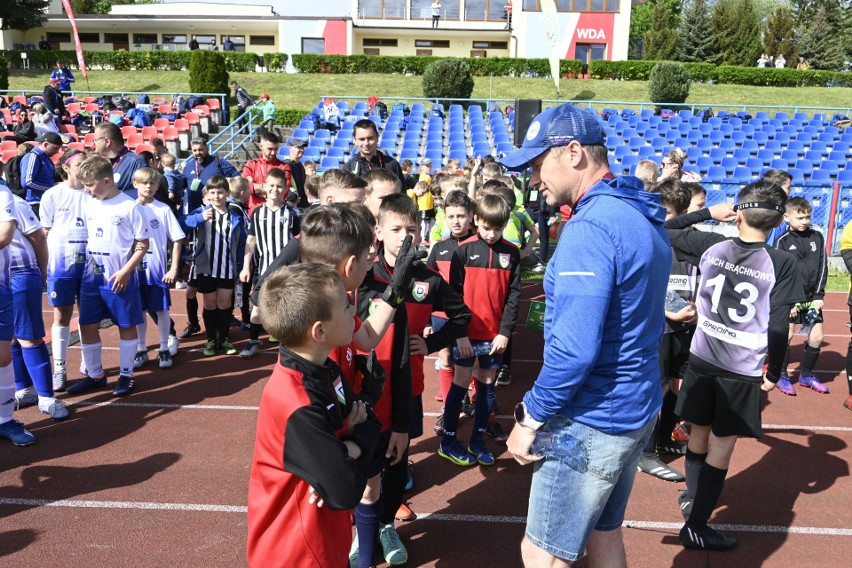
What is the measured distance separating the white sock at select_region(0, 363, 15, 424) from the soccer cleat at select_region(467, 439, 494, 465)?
11.4 ft

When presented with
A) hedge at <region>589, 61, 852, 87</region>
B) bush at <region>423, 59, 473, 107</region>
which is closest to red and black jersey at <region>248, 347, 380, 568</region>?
bush at <region>423, 59, 473, 107</region>

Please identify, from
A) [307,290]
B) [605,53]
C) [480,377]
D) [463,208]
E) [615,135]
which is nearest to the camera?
[307,290]

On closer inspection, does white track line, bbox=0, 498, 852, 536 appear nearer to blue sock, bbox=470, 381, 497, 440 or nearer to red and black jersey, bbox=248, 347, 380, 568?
blue sock, bbox=470, 381, 497, 440

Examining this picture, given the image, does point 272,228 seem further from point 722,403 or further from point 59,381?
point 722,403

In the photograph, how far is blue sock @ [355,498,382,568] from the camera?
3260 mm

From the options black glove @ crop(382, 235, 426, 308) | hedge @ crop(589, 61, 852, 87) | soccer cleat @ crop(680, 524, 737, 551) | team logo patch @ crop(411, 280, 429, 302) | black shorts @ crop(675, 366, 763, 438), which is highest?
hedge @ crop(589, 61, 852, 87)

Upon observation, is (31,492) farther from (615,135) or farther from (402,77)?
Answer: (402,77)

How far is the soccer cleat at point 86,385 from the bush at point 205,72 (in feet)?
78.0

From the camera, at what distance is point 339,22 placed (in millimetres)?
43531

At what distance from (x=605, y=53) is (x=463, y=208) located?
39.7 meters

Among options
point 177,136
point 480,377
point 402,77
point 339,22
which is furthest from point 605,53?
point 480,377

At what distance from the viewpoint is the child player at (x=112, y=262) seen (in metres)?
5.76

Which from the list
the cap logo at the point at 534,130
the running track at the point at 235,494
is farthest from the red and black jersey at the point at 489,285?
the cap logo at the point at 534,130

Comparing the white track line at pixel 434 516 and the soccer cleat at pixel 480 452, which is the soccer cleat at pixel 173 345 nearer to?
the white track line at pixel 434 516
